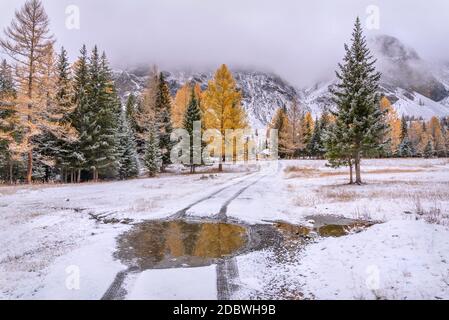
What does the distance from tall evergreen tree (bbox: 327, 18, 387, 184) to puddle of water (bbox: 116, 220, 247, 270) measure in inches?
610

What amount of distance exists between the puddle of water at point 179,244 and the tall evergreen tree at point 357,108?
50.8 feet

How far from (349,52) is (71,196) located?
71.9ft

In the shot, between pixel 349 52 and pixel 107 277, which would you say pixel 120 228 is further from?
pixel 349 52

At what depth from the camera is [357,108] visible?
2364cm

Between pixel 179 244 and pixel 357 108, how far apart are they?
63.5 ft

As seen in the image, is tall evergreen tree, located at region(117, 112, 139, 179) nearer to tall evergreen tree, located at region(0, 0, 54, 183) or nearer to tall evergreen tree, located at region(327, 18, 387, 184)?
tall evergreen tree, located at region(0, 0, 54, 183)

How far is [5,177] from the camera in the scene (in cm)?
3938

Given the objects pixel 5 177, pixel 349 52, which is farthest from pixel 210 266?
pixel 5 177

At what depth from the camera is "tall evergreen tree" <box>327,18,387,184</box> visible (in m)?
23.0

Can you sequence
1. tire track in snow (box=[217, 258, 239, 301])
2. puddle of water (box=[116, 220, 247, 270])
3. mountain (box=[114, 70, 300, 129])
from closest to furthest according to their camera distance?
tire track in snow (box=[217, 258, 239, 301])
puddle of water (box=[116, 220, 247, 270])
mountain (box=[114, 70, 300, 129])

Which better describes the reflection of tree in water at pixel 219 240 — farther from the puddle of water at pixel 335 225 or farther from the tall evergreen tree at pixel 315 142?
the tall evergreen tree at pixel 315 142

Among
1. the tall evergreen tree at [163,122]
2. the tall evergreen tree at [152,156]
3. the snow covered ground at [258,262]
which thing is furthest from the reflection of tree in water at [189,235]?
the tall evergreen tree at [163,122]

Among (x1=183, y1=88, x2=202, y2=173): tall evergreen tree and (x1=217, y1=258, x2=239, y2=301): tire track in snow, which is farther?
(x1=183, y1=88, x2=202, y2=173): tall evergreen tree

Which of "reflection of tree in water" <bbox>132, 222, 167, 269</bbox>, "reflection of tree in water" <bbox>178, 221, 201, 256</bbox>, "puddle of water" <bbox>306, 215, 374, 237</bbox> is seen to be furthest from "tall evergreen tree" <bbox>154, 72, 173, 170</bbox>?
"puddle of water" <bbox>306, 215, 374, 237</bbox>
